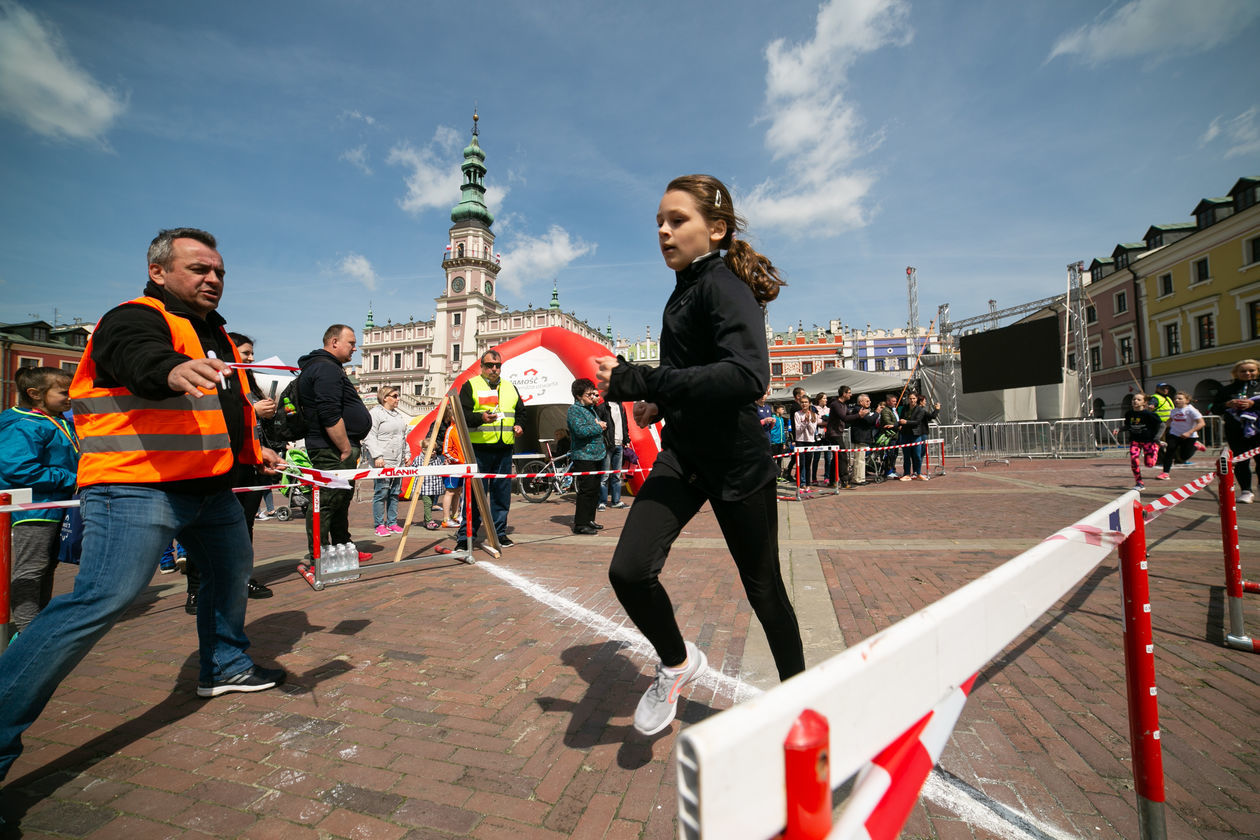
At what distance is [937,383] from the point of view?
25844mm

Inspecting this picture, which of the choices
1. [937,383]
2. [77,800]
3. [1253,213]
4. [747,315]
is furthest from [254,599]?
[1253,213]

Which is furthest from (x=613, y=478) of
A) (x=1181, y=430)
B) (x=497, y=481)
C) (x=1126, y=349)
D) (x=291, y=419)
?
(x=1126, y=349)

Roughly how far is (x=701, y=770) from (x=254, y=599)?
4.93m

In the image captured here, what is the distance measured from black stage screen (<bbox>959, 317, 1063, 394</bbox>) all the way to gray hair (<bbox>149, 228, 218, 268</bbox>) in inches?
1032

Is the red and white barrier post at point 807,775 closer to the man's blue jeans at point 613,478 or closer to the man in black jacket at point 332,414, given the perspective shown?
the man in black jacket at point 332,414

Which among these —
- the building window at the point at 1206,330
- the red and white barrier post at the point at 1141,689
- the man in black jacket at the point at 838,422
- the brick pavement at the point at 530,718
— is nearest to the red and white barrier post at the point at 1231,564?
the brick pavement at the point at 530,718

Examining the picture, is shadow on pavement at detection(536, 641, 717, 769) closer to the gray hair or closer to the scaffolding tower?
the gray hair

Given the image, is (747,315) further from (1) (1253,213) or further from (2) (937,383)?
(1) (1253,213)

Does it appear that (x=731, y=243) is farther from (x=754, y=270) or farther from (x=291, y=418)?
(x=291, y=418)

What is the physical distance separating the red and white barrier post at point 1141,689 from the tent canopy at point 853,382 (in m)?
17.8

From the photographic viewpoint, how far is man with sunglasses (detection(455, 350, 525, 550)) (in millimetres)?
5812

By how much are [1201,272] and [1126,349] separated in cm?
701

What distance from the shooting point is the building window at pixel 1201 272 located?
1171 inches

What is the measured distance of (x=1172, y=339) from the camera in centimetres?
3259
